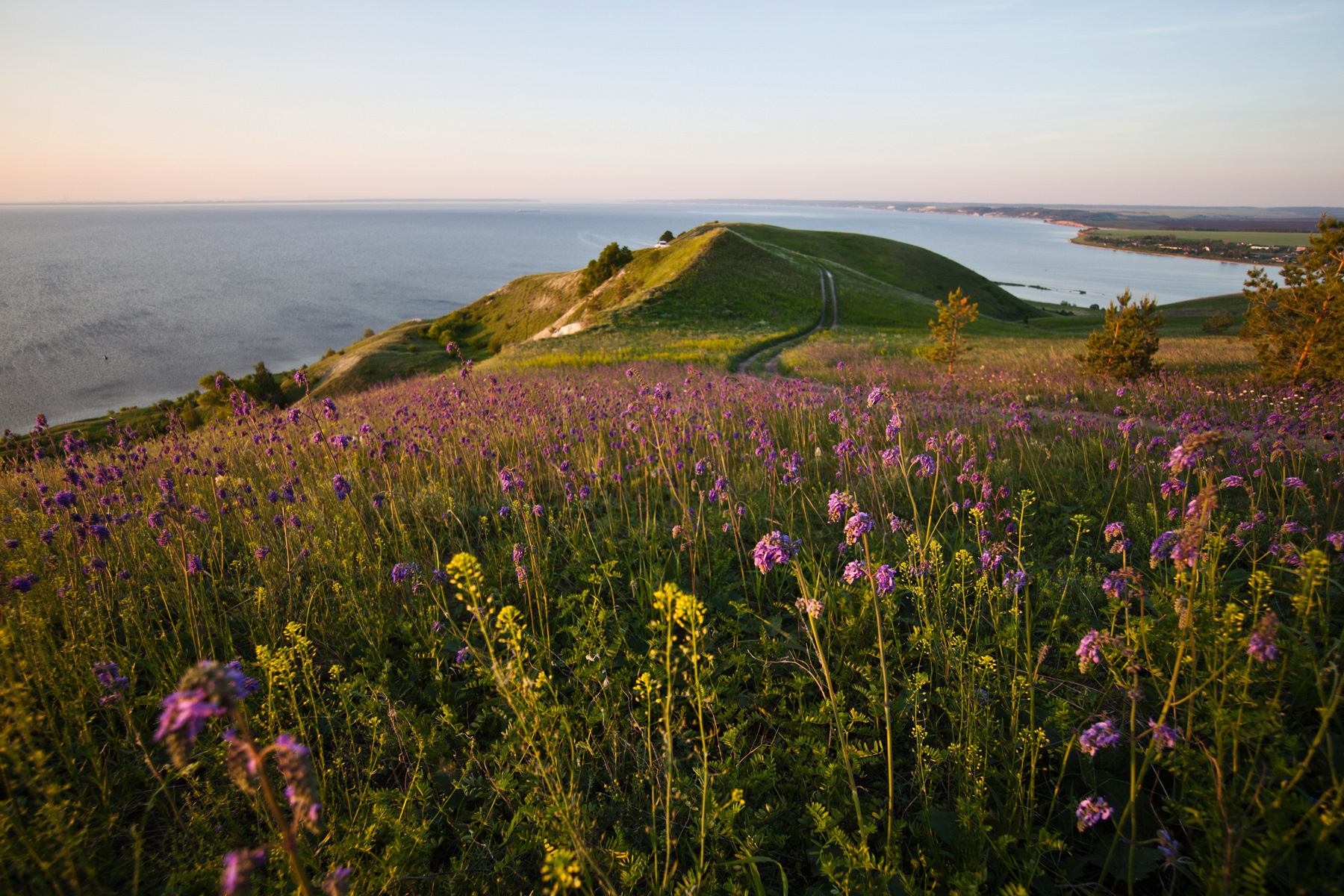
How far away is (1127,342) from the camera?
56.0 feet

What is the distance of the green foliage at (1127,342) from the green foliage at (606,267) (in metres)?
48.2

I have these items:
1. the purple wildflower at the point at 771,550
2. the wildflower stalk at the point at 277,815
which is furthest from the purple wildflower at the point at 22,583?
the purple wildflower at the point at 771,550

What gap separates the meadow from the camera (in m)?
2.31

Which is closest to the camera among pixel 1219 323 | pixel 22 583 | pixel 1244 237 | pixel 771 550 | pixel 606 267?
pixel 771 550

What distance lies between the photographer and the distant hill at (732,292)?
38.9 meters

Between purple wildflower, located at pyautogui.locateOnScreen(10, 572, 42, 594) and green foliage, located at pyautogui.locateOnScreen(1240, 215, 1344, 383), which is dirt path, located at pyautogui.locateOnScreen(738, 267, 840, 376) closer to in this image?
green foliage, located at pyautogui.locateOnScreen(1240, 215, 1344, 383)

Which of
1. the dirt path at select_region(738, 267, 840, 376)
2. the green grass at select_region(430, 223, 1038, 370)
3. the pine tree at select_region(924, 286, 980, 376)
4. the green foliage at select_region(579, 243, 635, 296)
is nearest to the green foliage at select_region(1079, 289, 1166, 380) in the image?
the pine tree at select_region(924, 286, 980, 376)

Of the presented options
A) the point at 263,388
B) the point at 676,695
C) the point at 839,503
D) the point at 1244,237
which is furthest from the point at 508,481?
Result: the point at 1244,237

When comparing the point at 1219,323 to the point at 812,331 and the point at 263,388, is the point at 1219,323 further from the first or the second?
the point at 263,388

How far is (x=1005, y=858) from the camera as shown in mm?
2365

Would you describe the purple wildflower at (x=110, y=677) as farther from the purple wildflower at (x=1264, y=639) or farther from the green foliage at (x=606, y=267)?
the green foliage at (x=606, y=267)

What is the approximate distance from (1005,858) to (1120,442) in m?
7.50

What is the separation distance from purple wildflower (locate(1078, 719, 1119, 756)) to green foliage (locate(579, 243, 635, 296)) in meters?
60.6

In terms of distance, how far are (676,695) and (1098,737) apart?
1917 millimetres
